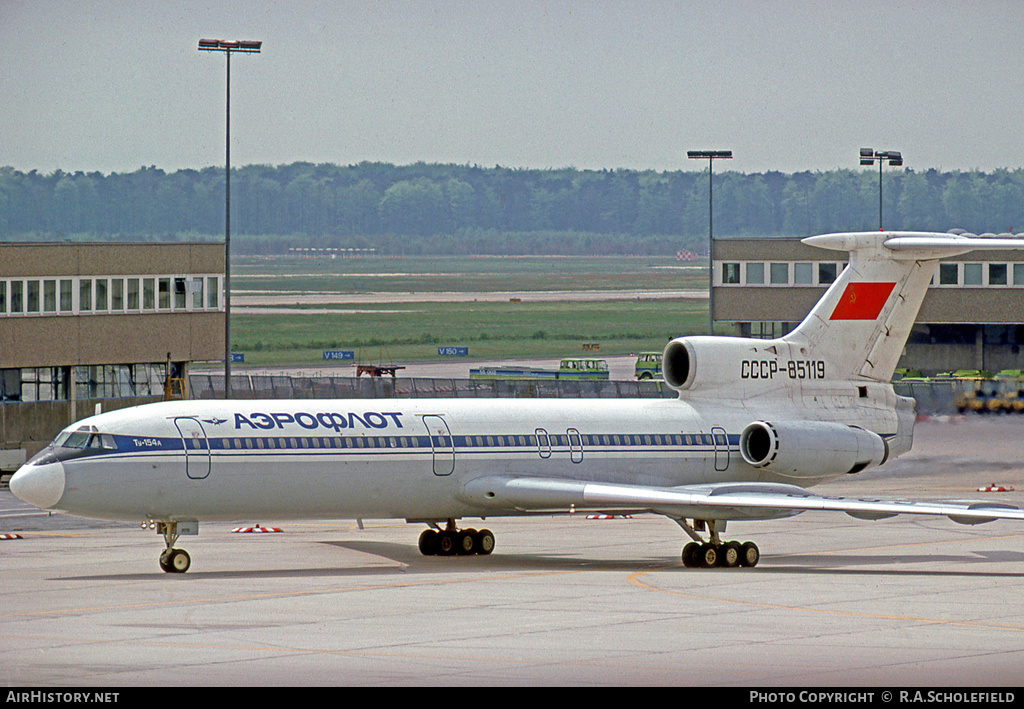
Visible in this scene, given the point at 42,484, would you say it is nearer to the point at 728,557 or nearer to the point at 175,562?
the point at 175,562

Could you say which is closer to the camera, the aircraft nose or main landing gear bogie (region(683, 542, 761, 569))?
the aircraft nose

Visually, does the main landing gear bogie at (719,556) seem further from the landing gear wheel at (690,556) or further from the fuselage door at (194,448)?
the fuselage door at (194,448)

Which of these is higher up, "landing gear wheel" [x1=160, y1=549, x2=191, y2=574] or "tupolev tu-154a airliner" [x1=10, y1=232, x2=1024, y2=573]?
"tupolev tu-154a airliner" [x1=10, y1=232, x2=1024, y2=573]

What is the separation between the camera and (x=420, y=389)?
7831 cm

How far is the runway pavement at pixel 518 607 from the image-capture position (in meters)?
19.3

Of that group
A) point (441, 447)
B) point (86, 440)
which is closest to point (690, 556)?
point (441, 447)

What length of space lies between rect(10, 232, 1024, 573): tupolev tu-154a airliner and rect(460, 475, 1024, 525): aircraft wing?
5cm

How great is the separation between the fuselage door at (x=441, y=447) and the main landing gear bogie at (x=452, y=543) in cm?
243

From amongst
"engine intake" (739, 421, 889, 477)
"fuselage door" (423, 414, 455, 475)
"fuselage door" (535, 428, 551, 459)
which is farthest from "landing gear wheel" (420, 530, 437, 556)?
"engine intake" (739, 421, 889, 477)

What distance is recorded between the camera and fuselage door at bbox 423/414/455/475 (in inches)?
1352

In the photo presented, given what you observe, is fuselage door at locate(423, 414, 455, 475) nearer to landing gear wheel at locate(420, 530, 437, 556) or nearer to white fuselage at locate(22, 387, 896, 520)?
white fuselage at locate(22, 387, 896, 520)

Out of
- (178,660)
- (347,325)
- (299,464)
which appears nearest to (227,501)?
(299,464)

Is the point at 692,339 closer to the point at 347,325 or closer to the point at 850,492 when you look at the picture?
the point at 850,492
